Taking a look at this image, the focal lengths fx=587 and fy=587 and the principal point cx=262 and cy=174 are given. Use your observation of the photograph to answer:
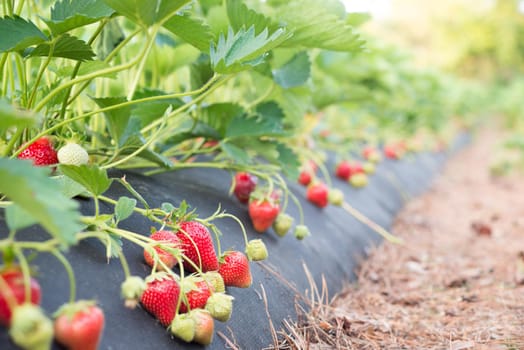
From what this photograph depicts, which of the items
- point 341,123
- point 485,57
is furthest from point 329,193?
point 485,57

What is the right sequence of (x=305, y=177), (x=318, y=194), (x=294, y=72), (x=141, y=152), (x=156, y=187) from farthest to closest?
1. (x=305, y=177)
2. (x=318, y=194)
3. (x=294, y=72)
4. (x=156, y=187)
5. (x=141, y=152)

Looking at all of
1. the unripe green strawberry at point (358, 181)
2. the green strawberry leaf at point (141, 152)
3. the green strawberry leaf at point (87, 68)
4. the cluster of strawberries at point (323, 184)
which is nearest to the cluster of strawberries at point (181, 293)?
the green strawberry leaf at point (141, 152)

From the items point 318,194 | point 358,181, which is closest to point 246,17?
point 318,194

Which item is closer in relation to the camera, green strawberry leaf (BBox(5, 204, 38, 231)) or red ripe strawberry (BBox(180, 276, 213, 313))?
green strawberry leaf (BBox(5, 204, 38, 231))

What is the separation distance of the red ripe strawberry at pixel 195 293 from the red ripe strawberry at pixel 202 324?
28mm

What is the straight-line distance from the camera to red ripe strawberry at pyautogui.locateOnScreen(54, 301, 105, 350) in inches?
23.7

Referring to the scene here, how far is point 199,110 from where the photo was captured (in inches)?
53.4

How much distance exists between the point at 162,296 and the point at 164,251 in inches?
3.4

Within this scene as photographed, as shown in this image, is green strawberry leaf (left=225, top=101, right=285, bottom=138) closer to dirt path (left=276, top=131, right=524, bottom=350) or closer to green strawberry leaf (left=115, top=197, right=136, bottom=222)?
dirt path (left=276, top=131, right=524, bottom=350)

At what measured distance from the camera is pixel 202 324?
78 cm

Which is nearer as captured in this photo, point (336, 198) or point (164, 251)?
point (164, 251)

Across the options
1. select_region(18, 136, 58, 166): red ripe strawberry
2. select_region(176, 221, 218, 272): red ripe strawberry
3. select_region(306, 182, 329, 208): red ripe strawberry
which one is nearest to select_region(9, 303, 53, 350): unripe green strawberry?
select_region(176, 221, 218, 272): red ripe strawberry

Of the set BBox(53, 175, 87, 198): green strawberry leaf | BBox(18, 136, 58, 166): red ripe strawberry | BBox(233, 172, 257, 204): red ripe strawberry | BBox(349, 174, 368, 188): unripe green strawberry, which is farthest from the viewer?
BBox(349, 174, 368, 188): unripe green strawberry

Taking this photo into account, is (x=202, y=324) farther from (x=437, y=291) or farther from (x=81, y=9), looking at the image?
(x=437, y=291)
